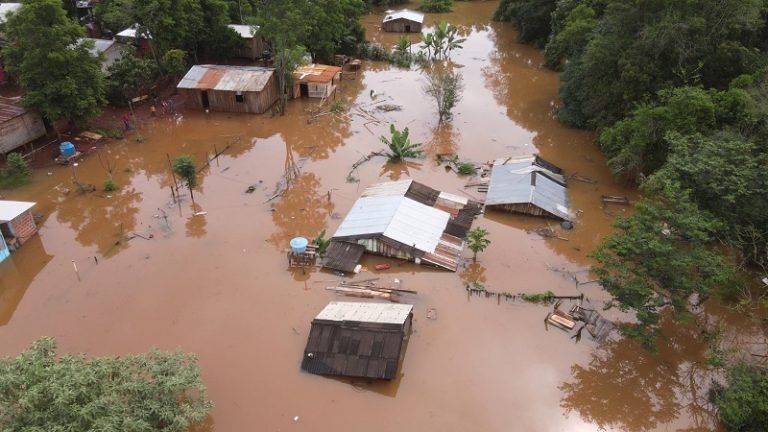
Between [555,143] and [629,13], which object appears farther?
[555,143]

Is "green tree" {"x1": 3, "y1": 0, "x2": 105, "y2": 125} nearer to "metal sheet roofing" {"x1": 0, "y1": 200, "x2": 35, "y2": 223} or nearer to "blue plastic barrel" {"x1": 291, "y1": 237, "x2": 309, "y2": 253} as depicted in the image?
"metal sheet roofing" {"x1": 0, "y1": 200, "x2": 35, "y2": 223}

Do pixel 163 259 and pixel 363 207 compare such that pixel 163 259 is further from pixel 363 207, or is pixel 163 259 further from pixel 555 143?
pixel 555 143

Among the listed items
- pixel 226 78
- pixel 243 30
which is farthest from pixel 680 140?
pixel 243 30

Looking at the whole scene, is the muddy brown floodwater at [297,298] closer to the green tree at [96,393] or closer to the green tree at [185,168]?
the green tree at [185,168]

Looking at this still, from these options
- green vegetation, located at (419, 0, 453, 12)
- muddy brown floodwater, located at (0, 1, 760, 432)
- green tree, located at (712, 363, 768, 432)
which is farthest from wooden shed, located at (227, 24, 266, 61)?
green tree, located at (712, 363, 768, 432)

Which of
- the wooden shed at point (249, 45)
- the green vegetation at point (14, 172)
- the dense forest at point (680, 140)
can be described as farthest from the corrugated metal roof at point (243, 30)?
the dense forest at point (680, 140)

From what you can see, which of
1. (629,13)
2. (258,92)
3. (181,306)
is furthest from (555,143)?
(181,306)

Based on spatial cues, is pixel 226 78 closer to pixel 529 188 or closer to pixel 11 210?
pixel 11 210
